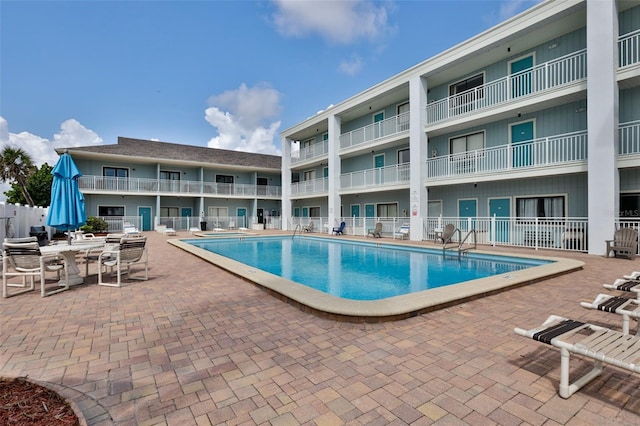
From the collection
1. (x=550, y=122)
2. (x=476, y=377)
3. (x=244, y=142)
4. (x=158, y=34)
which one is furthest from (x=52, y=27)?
(x=244, y=142)

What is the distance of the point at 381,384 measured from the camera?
254 cm

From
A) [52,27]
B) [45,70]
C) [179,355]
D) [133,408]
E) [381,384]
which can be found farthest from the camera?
[45,70]

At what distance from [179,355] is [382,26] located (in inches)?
739

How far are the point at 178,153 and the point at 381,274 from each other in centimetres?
2561

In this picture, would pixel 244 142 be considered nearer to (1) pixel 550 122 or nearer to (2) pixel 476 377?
(1) pixel 550 122

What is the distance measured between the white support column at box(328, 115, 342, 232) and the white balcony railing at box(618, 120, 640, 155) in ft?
48.3

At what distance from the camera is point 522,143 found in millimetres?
13281

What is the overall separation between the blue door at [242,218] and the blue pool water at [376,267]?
16601 mm

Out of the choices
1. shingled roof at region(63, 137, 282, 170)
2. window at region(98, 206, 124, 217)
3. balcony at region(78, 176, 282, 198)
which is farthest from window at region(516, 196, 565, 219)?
window at region(98, 206, 124, 217)

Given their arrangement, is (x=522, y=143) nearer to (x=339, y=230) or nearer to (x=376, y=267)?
(x=376, y=267)

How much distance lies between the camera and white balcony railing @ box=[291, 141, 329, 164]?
23778mm

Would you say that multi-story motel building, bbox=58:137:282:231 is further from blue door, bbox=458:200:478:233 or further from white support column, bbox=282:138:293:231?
blue door, bbox=458:200:478:233

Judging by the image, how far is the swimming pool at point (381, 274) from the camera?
430 centimetres

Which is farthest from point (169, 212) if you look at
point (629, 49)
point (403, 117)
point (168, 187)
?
point (629, 49)
